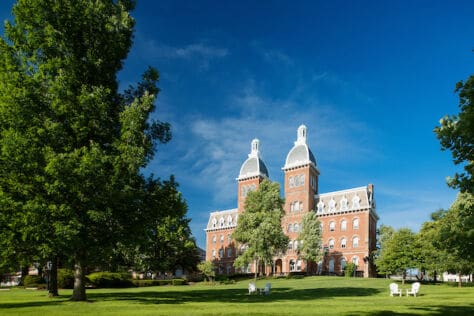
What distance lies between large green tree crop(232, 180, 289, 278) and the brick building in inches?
402

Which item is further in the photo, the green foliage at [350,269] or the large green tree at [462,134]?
the green foliage at [350,269]

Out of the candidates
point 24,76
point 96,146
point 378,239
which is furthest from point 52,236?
point 378,239

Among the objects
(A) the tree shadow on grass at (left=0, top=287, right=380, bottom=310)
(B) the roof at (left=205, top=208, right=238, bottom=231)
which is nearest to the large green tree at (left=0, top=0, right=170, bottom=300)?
(A) the tree shadow on grass at (left=0, top=287, right=380, bottom=310)

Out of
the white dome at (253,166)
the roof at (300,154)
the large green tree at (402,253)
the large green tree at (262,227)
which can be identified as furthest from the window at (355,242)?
the large green tree at (402,253)

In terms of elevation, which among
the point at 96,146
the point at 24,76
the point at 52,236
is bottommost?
the point at 52,236

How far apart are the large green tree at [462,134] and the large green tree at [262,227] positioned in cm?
4057

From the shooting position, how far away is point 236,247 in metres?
80.2

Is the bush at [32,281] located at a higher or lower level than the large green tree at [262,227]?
lower

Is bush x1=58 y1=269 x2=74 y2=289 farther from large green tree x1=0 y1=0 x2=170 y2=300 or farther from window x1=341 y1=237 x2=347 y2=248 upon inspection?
window x1=341 y1=237 x2=347 y2=248

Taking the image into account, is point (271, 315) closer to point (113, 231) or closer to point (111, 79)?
point (113, 231)

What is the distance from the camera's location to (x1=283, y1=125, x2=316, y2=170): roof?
Result: 72.5 meters

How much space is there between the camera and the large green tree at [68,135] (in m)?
16.3

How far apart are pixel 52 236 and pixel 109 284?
82.8 ft

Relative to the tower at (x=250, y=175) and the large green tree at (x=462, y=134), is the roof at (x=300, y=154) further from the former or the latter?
the large green tree at (x=462, y=134)
